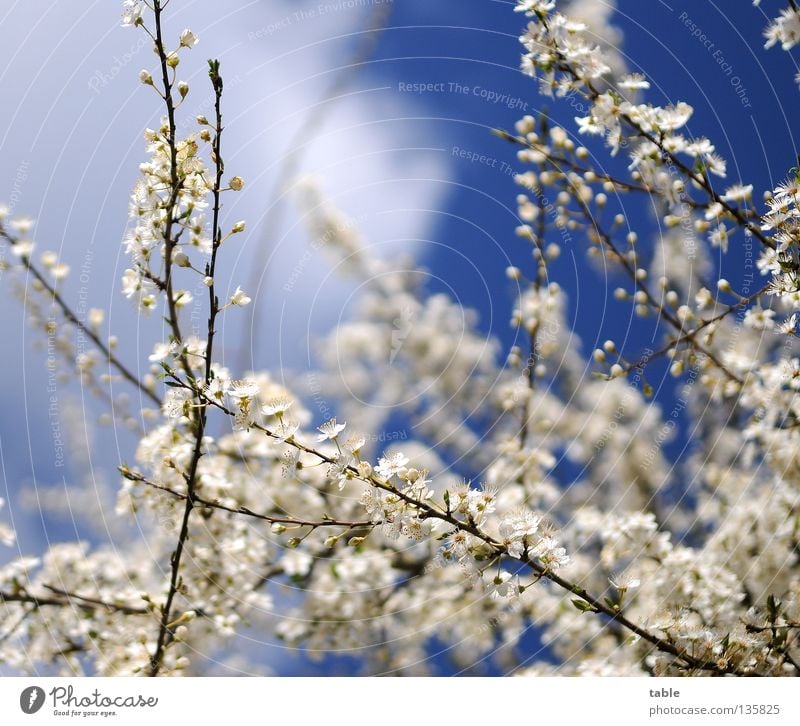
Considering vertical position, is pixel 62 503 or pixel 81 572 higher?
pixel 62 503

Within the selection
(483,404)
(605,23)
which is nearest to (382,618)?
(483,404)

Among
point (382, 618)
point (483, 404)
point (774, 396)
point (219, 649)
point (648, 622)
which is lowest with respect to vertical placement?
point (648, 622)

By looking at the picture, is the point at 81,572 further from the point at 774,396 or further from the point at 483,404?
the point at 774,396

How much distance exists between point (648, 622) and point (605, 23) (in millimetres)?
3001

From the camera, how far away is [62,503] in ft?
15.3
